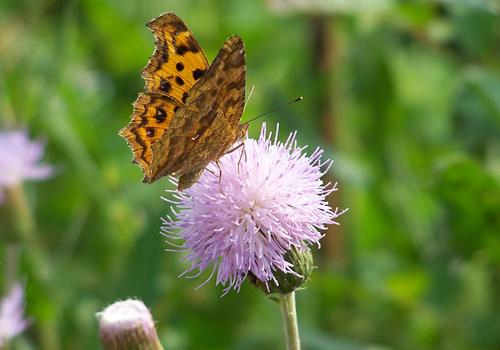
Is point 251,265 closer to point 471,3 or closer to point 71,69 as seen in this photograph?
point 471,3

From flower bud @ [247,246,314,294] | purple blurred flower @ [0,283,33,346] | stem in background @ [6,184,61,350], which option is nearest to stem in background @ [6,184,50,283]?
stem in background @ [6,184,61,350]

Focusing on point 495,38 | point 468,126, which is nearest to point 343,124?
point 468,126

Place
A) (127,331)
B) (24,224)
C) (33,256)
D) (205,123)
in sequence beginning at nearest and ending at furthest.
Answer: (127,331)
(205,123)
(33,256)
(24,224)

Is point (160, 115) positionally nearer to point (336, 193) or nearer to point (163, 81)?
point (163, 81)

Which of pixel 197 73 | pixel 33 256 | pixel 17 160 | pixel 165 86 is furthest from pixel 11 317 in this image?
pixel 197 73

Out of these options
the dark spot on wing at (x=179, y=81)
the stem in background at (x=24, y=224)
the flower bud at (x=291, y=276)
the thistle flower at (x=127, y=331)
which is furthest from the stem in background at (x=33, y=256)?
the flower bud at (x=291, y=276)

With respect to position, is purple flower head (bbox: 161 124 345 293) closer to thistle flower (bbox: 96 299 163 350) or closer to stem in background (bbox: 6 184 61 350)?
thistle flower (bbox: 96 299 163 350)
